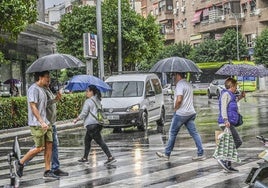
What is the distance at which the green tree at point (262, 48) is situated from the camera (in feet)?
193

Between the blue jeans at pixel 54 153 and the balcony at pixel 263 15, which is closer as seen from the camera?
the blue jeans at pixel 54 153

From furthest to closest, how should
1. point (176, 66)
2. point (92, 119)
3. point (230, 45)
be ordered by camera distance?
point (230, 45)
point (176, 66)
point (92, 119)

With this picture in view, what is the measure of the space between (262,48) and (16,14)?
4233 centimetres

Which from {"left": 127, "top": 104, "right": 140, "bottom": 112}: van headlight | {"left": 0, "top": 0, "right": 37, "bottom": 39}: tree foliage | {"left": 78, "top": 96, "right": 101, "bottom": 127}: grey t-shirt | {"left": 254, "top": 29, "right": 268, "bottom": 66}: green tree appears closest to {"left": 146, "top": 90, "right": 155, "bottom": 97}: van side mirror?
{"left": 127, "top": 104, "right": 140, "bottom": 112}: van headlight

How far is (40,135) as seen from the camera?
10664 mm

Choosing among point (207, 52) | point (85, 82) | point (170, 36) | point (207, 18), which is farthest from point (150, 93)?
point (170, 36)

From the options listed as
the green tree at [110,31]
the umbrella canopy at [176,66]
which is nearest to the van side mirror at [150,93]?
the umbrella canopy at [176,66]

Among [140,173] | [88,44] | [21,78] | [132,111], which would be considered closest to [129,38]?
[21,78]

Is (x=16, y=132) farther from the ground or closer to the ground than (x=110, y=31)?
closer to the ground

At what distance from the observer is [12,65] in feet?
133

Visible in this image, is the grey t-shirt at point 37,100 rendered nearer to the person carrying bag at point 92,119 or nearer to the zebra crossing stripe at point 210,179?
the person carrying bag at point 92,119

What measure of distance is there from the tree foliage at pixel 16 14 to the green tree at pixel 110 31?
22128mm

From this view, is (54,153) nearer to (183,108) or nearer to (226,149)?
(183,108)

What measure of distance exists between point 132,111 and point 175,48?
56.2m
